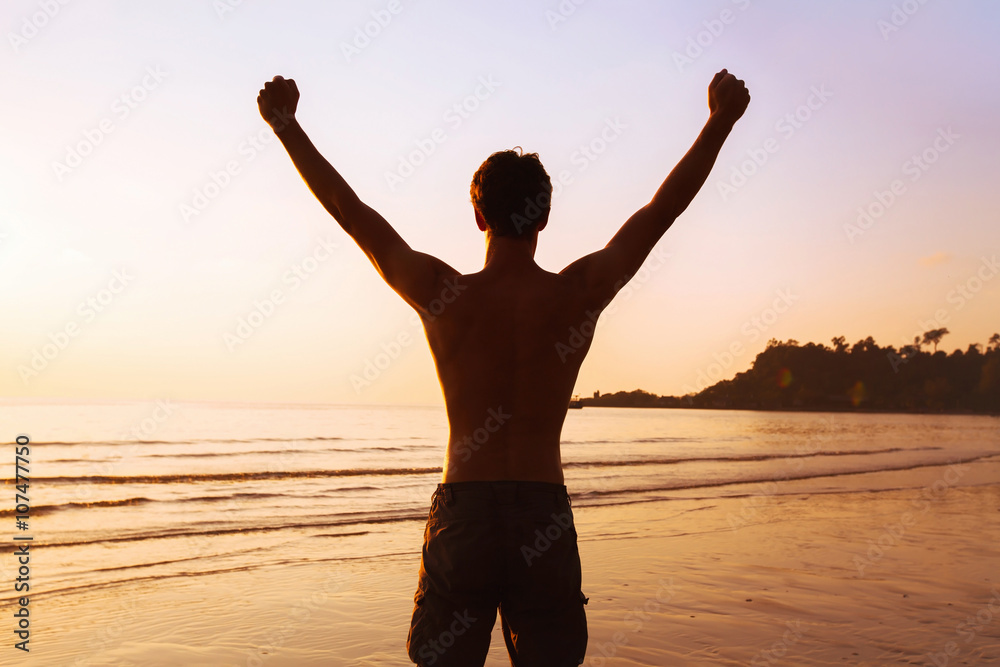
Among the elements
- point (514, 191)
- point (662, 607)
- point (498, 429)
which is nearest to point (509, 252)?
point (514, 191)

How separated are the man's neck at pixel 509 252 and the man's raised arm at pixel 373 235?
12cm

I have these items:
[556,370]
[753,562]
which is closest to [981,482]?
[753,562]

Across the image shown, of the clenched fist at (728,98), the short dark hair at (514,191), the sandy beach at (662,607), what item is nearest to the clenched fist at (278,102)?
the short dark hair at (514,191)

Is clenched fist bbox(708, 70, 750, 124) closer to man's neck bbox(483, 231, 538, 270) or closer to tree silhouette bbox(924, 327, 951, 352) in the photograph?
man's neck bbox(483, 231, 538, 270)

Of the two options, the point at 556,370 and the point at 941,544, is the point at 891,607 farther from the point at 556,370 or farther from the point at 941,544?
the point at 556,370

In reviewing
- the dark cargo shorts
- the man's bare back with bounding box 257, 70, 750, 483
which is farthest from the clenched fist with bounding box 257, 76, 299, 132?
the dark cargo shorts

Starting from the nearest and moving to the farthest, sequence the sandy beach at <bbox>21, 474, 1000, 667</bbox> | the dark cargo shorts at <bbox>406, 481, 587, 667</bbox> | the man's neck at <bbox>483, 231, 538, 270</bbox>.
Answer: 1. the dark cargo shorts at <bbox>406, 481, 587, 667</bbox>
2. the man's neck at <bbox>483, 231, 538, 270</bbox>
3. the sandy beach at <bbox>21, 474, 1000, 667</bbox>

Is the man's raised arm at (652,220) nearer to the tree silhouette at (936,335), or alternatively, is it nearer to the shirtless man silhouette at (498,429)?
the shirtless man silhouette at (498,429)

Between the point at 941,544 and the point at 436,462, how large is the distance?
13.2m

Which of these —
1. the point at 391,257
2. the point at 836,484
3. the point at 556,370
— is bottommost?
the point at 836,484

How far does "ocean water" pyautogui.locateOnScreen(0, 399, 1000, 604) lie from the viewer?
8.77 meters

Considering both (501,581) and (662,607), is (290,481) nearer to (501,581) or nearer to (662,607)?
(662,607)

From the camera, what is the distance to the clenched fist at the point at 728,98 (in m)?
2.06

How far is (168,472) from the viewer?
54.9ft
